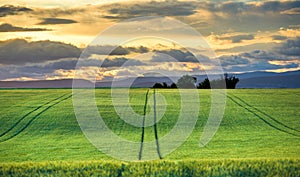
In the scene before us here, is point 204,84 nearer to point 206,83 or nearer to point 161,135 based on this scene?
point 206,83

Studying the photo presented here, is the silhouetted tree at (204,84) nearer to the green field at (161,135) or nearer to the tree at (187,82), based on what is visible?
the tree at (187,82)

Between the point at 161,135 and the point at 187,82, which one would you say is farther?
the point at 187,82

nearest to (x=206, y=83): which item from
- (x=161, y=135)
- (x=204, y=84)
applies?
(x=204, y=84)

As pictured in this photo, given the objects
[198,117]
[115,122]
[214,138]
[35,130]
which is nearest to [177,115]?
[198,117]

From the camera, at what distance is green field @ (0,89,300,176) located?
13719 millimetres

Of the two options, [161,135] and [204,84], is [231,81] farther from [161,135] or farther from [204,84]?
[161,135]

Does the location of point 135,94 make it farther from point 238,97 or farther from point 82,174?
point 82,174

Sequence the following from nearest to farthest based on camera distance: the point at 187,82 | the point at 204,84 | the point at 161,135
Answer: the point at 161,135, the point at 187,82, the point at 204,84

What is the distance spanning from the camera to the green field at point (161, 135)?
13719 millimetres

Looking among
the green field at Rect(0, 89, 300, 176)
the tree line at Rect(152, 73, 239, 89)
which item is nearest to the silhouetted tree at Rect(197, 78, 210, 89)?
the tree line at Rect(152, 73, 239, 89)

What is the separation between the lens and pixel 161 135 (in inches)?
886

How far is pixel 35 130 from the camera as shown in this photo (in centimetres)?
2405

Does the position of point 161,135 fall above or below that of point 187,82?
below

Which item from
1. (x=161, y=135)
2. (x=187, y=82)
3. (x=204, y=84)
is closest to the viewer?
(x=161, y=135)
